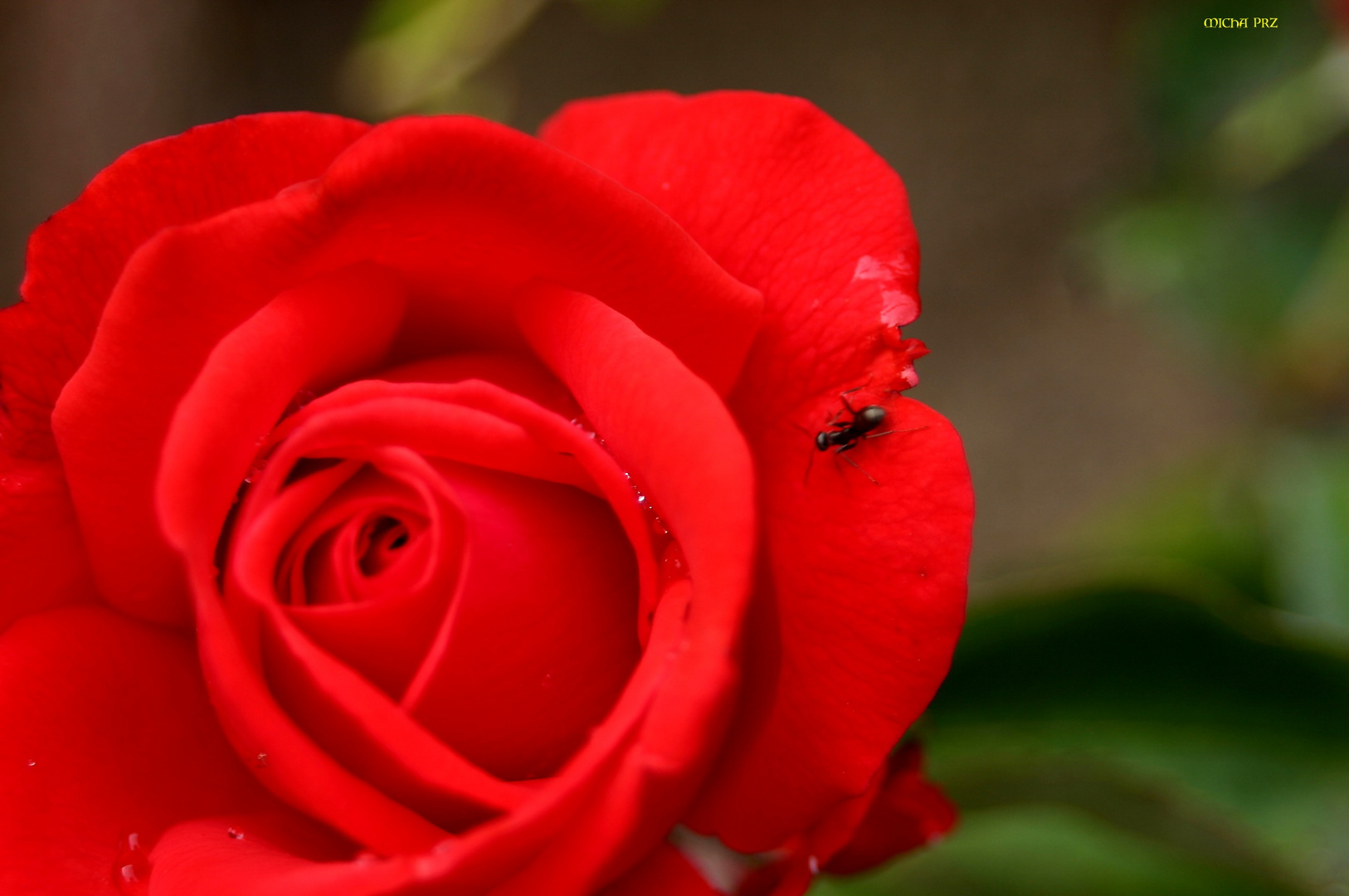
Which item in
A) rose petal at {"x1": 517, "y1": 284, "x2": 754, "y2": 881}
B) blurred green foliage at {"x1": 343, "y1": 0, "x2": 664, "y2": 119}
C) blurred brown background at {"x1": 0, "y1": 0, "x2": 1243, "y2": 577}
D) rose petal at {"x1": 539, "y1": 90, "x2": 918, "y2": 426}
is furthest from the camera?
blurred brown background at {"x1": 0, "y1": 0, "x2": 1243, "y2": 577}

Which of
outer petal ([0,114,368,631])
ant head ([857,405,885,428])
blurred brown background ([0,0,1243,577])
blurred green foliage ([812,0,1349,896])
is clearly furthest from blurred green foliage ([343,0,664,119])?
ant head ([857,405,885,428])

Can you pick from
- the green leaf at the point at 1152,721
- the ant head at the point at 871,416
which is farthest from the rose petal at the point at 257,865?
the green leaf at the point at 1152,721

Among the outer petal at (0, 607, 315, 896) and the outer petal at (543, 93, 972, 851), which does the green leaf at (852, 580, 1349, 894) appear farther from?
the outer petal at (0, 607, 315, 896)

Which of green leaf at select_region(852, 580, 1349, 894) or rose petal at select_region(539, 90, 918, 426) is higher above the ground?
rose petal at select_region(539, 90, 918, 426)

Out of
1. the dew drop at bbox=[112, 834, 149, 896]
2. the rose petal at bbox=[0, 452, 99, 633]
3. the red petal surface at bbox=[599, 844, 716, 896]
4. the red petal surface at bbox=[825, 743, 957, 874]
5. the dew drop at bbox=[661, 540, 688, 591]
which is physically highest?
the dew drop at bbox=[661, 540, 688, 591]

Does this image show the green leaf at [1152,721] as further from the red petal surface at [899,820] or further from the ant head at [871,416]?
the ant head at [871,416]

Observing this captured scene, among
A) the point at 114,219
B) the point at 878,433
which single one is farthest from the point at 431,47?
the point at 878,433

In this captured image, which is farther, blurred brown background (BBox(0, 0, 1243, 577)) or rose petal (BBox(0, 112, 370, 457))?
blurred brown background (BBox(0, 0, 1243, 577))
